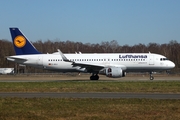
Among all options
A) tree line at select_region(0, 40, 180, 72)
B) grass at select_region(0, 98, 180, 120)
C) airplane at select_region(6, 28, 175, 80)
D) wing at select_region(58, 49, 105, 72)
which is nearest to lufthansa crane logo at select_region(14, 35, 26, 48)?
airplane at select_region(6, 28, 175, 80)

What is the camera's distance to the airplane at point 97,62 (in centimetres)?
4297

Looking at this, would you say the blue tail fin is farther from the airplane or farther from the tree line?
the tree line

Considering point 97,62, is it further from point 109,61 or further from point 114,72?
point 114,72

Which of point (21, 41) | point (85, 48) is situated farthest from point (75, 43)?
point (21, 41)

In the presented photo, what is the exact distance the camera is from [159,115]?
1388 cm

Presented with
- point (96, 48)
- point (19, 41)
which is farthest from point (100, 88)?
point (96, 48)

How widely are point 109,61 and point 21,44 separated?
475 inches

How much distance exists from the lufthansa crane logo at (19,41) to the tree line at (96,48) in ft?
229

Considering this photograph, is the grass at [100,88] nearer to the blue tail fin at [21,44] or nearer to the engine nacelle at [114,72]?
the engine nacelle at [114,72]

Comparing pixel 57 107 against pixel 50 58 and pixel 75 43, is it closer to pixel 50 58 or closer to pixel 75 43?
pixel 50 58

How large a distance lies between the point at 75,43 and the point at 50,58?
109m

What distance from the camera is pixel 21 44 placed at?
153ft

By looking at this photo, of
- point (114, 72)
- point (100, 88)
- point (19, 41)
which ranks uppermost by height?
point (19, 41)

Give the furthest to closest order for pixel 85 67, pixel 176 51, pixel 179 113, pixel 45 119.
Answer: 1. pixel 176 51
2. pixel 85 67
3. pixel 179 113
4. pixel 45 119
